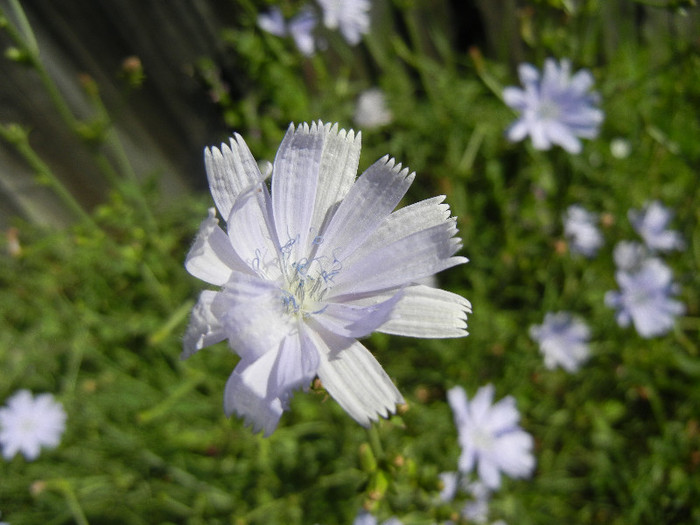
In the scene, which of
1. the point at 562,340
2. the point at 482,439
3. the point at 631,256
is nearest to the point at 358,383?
the point at 482,439

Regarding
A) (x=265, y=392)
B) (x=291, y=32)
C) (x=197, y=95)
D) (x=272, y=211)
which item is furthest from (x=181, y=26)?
(x=265, y=392)

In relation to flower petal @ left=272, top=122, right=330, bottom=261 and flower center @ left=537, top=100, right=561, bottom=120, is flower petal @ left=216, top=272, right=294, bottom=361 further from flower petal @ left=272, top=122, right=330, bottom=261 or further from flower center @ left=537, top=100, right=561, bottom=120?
flower center @ left=537, top=100, right=561, bottom=120

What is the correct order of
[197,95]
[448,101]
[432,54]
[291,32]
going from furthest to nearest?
[432,54] → [448,101] → [197,95] → [291,32]

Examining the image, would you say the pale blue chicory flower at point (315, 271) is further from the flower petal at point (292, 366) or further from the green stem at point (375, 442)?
the green stem at point (375, 442)

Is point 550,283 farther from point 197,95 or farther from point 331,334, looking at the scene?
point 197,95

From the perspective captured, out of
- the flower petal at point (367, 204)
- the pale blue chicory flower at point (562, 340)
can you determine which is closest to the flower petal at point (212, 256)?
the flower petal at point (367, 204)

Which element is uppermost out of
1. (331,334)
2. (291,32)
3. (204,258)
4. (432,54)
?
(432,54)

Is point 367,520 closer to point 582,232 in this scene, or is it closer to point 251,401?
point 251,401

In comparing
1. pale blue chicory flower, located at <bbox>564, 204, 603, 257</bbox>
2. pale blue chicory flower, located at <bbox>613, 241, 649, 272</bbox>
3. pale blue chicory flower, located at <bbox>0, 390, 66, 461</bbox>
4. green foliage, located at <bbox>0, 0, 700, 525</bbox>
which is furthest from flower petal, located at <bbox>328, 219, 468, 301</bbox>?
pale blue chicory flower, located at <bbox>0, 390, 66, 461</bbox>
